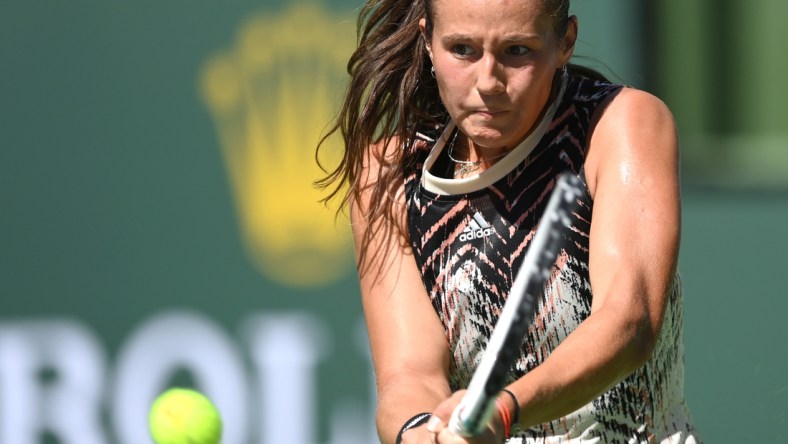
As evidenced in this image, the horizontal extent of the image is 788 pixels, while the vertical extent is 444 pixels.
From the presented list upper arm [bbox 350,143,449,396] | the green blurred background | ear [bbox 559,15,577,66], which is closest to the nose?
ear [bbox 559,15,577,66]

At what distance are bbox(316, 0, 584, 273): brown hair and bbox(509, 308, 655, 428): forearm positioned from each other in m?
0.58

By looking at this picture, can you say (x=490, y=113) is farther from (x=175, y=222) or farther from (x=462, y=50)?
(x=175, y=222)

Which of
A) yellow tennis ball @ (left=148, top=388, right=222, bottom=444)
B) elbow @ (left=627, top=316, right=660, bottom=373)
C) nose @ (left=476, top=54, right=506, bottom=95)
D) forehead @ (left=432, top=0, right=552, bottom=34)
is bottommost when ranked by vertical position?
yellow tennis ball @ (left=148, top=388, right=222, bottom=444)

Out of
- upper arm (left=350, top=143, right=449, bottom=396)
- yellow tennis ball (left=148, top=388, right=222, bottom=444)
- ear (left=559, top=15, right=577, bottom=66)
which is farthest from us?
yellow tennis ball (left=148, top=388, right=222, bottom=444)

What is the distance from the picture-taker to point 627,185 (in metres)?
2.28

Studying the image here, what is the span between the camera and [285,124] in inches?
177

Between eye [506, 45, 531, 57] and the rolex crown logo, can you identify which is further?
the rolex crown logo

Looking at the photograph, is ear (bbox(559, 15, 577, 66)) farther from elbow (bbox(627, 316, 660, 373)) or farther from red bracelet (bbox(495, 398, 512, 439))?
red bracelet (bbox(495, 398, 512, 439))

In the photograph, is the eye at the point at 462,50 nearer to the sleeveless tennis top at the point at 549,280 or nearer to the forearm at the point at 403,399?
the sleeveless tennis top at the point at 549,280

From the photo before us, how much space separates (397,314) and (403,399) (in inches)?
8.0

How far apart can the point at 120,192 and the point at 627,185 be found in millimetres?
2663

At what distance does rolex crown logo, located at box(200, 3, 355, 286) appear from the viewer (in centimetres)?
449

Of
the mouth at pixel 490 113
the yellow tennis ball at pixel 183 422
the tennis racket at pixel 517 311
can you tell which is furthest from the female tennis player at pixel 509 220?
the yellow tennis ball at pixel 183 422

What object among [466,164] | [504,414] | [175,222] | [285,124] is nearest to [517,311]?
[504,414]
